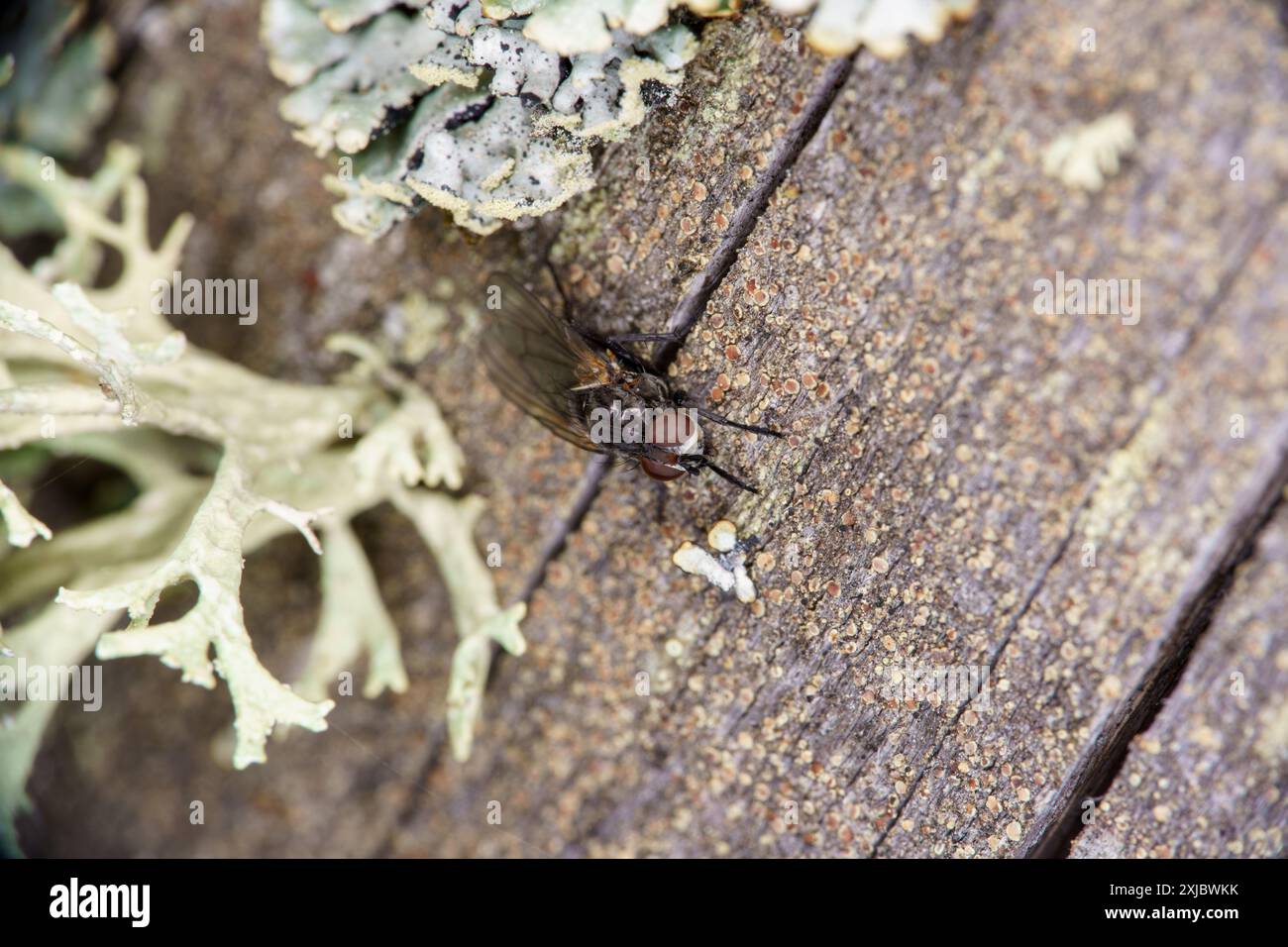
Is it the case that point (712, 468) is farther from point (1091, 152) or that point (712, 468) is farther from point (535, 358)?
point (1091, 152)

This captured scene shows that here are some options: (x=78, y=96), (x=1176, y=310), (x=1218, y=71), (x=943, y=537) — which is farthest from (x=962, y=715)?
(x=78, y=96)

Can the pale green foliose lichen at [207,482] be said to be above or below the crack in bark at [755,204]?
below

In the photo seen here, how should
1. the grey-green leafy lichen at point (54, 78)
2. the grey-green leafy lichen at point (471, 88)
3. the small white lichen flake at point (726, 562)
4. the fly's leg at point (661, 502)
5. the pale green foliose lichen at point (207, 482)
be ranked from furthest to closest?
1. the grey-green leafy lichen at point (54, 78)
2. the fly's leg at point (661, 502)
3. the small white lichen flake at point (726, 562)
4. the pale green foliose lichen at point (207, 482)
5. the grey-green leafy lichen at point (471, 88)

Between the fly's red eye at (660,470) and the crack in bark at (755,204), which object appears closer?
the crack in bark at (755,204)

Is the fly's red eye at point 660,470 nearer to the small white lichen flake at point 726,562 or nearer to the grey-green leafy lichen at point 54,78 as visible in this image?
the small white lichen flake at point 726,562

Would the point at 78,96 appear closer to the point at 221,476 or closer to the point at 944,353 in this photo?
the point at 221,476

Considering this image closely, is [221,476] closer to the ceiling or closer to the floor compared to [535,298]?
closer to the floor

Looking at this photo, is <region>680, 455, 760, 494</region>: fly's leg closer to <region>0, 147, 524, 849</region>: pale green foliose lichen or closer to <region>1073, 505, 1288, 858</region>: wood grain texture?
Answer: <region>0, 147, 524, 849</region>: pale green foliose lichen

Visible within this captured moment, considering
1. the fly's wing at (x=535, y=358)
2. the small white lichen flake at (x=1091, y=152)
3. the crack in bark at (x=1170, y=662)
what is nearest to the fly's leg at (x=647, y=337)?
the fly's wing at (x=535, y=358)
